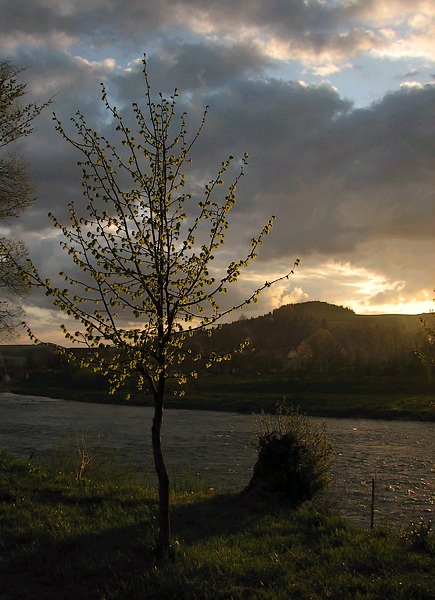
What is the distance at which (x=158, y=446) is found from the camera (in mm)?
9539

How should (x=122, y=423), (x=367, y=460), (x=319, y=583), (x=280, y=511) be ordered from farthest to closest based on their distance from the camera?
(x=122, y=423)
(x=367, y=460)
(x=280, y=511)
(x=319, y=583)

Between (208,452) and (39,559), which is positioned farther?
(208,452)

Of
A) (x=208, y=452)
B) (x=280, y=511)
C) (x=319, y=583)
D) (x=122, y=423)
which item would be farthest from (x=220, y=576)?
(x=122, y=423)

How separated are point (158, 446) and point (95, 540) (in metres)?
2.19

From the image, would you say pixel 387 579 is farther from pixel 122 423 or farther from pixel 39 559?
pixel 122 423

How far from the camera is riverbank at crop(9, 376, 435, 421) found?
2303 inches

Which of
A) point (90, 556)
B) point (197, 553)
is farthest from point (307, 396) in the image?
point (90, 556)

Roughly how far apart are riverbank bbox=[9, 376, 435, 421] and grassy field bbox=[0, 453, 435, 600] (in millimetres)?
36819

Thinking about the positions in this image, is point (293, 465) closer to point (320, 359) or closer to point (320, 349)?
point (320, 359)

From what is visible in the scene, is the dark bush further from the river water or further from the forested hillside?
the forested hillside

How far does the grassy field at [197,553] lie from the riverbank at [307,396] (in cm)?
3682

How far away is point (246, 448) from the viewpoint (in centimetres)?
3073

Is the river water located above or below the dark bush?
below

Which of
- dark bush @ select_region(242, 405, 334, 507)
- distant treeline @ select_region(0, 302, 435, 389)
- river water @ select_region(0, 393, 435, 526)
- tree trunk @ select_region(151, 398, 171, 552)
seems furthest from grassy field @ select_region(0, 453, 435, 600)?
distant treeline @ select_region(0, 302, 435, 389)
